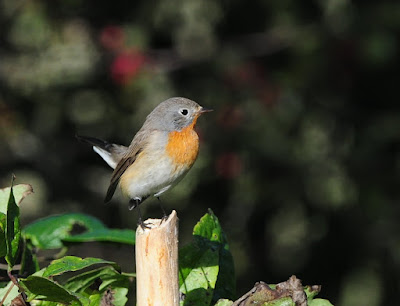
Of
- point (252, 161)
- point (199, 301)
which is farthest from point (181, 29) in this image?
point (199, 301)

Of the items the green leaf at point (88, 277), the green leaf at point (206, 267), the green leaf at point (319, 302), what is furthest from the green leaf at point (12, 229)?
the green leaf at point (319, 302)

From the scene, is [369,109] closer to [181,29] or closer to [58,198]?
[181,29]

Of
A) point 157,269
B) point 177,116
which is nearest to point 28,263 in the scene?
point 157,269

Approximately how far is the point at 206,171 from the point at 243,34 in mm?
1075

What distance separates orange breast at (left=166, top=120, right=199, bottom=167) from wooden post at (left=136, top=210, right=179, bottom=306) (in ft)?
4.58

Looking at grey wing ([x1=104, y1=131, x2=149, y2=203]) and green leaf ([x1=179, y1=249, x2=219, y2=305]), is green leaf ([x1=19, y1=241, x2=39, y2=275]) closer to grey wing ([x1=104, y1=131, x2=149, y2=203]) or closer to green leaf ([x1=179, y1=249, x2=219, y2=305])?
green leaf ([x1=179, y1=249, x2=219, y2=305])

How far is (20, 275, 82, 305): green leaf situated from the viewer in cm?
156

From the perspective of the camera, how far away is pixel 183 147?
2.98m

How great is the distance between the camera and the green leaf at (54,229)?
213 cm

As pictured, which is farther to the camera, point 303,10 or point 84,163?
point 84,163

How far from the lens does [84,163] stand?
558 centimetres

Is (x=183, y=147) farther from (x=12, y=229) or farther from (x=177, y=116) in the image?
(x=12, y=229)

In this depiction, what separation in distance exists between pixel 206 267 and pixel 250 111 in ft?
10.2

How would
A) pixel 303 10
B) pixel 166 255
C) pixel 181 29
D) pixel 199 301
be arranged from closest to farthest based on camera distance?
pixel 166 255, pixel 199 301, pixel 181 29, pixel 303 10
